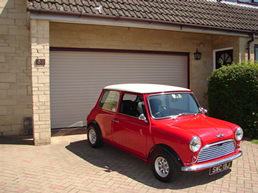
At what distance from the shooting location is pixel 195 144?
4.11 metres

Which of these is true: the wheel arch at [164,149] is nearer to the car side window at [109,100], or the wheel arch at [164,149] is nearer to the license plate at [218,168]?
the license plate at [218,168]

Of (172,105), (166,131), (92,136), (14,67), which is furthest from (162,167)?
(14,67)

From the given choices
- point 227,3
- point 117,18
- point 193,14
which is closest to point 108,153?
point 117,18

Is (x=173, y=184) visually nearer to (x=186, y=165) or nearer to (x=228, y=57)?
(x=186, y=165)

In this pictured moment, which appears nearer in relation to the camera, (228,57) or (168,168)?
(168,168)

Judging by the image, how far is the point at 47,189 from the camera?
425 cm

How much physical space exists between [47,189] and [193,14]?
7721 mm

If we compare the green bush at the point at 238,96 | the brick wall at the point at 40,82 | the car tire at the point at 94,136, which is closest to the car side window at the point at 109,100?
the car tire at the point at 94,136

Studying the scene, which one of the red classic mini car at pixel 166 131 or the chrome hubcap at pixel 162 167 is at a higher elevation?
the red classic mini car at pixel 166 131

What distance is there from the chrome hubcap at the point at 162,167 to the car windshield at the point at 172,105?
2.64 ft

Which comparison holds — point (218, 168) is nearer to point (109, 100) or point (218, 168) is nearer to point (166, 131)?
point (166, 131)

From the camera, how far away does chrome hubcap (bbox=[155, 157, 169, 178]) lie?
4.38 m

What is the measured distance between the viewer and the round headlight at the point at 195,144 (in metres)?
4.07

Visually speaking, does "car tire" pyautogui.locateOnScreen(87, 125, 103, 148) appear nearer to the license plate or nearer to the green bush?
the license plate
